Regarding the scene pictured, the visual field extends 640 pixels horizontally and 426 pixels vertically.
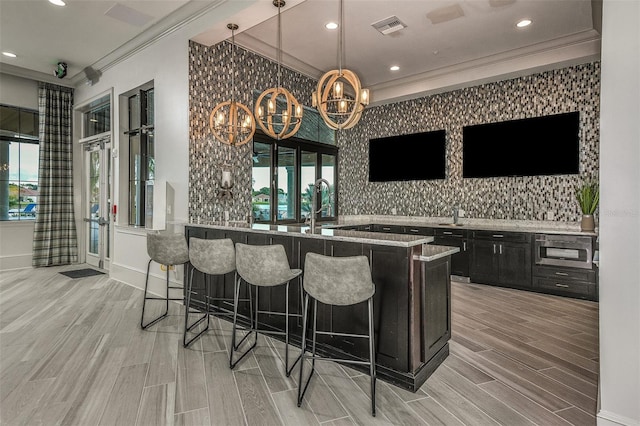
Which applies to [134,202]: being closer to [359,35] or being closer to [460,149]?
[359,35]

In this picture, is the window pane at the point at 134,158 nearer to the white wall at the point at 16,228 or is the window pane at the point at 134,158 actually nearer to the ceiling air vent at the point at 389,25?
the white wall at the point at 16,228

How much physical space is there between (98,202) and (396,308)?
6372 mm

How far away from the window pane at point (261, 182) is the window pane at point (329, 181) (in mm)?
1480

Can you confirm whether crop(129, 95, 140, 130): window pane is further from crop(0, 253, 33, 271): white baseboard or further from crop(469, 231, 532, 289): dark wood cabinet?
crop(469, 231, 532, 289): dark wood cabinet

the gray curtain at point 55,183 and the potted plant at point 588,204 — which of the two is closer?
the potted plant at point 588,204

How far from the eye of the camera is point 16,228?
20.7 ft

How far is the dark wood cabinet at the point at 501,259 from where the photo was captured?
5035mm

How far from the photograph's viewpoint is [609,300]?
1.87 metres

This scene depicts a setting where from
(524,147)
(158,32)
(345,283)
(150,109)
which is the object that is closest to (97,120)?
(150,109)

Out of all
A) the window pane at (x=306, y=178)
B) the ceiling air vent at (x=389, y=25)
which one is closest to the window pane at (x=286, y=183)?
the window pane at (x=306, y=178)

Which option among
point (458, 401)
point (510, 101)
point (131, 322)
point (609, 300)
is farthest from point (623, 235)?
point (510, 101)

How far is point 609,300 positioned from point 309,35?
14.8 ft

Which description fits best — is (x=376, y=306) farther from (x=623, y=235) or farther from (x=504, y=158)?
(x=504, y=158)

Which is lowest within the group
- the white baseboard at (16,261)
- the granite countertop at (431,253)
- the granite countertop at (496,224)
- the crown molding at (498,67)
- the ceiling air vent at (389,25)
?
the white baseboard at (16,261)
